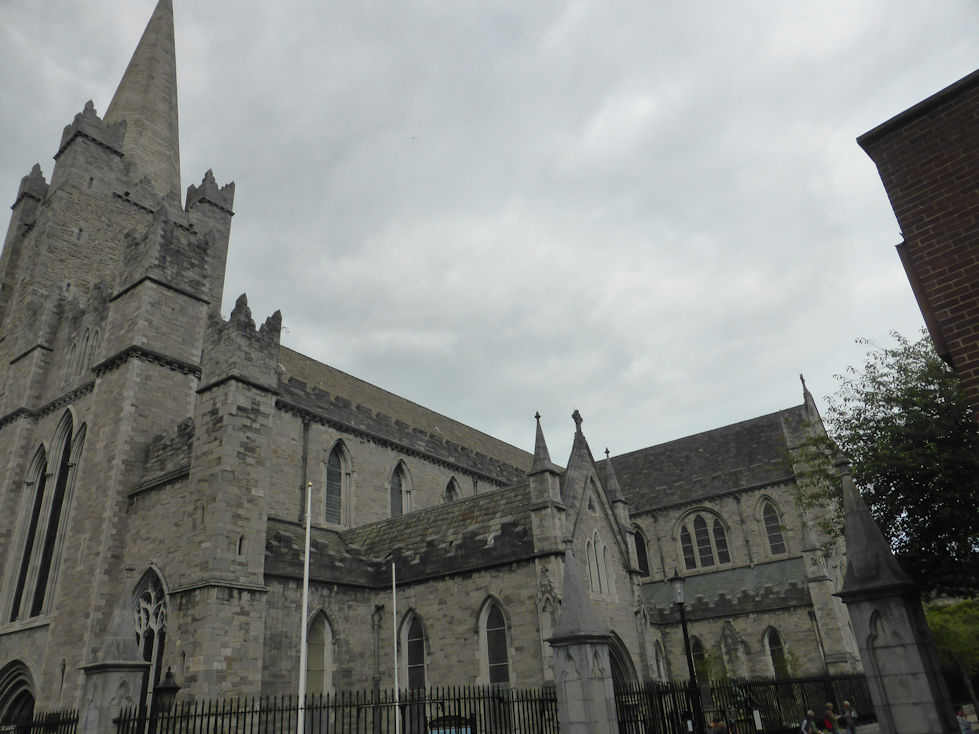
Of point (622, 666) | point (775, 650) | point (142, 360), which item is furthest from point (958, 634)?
point (142, 360)

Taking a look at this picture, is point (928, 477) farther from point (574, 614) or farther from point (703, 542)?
point (703, 542)

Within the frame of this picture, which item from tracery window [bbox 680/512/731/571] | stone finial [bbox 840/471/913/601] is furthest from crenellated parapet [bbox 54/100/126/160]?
stone finial [bbox 840/471/913/601]

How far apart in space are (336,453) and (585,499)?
1015 cm

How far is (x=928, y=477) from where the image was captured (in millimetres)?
14930

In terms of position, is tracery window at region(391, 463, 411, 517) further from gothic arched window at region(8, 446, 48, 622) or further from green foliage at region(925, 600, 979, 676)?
green foliage at region(925, 600, 979, 676)

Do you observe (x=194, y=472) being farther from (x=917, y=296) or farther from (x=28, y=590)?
(x=917, y=296)

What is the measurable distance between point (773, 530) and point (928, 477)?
18.4 metres

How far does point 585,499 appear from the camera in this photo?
21.5 m

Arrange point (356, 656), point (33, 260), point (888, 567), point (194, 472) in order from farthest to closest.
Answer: point (33, 260), point (356, 656), point (194, 472), point (888, 567)

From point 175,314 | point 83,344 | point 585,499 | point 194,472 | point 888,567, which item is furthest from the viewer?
point 83,344

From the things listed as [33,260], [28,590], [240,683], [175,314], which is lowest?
[240,683]

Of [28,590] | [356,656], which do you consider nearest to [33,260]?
[28,590]

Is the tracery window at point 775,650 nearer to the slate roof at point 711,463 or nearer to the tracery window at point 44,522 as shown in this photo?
the slate roof at point 711,463

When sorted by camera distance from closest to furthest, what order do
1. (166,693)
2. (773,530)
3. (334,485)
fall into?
1. (166,693)
2. (334,485)
3. (773,530)
